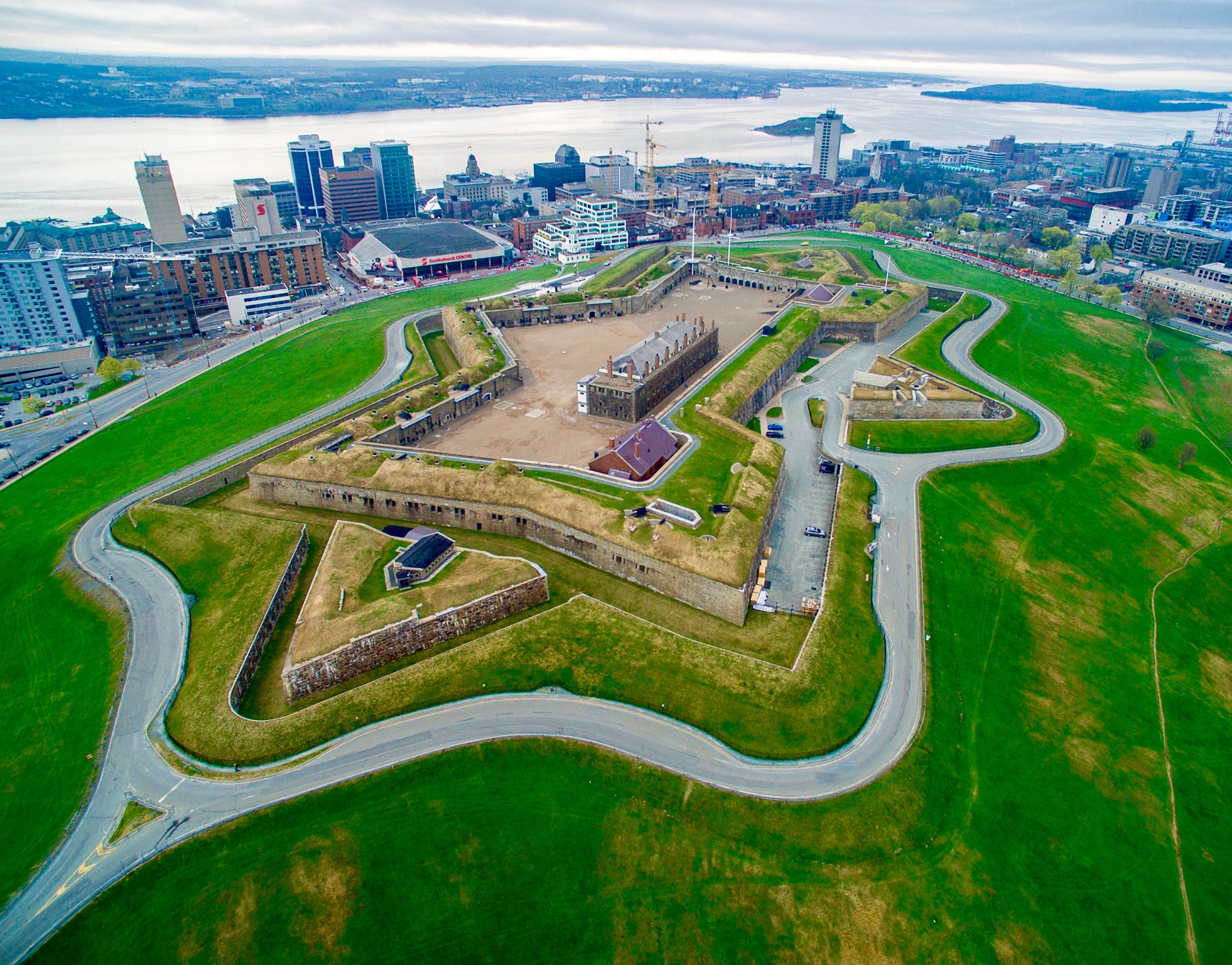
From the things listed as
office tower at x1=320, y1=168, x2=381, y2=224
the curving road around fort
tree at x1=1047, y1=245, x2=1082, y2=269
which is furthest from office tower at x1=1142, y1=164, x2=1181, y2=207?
office tower at x1=320, y1=168, x2=381, y2=224

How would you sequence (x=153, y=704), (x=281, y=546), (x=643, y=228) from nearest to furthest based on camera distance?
(x=153, y=704) → (x=281, y=546) → (x=643, y=228)

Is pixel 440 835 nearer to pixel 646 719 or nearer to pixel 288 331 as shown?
pixel 646 719

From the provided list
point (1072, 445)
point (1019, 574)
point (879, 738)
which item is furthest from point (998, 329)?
point (879, 738)

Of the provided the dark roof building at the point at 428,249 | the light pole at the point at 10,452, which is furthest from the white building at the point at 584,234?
the light pole at the point at 10,452

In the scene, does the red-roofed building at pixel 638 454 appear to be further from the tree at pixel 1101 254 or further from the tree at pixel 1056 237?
the tree at pixel 1056 237

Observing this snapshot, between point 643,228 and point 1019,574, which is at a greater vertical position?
point 643,228

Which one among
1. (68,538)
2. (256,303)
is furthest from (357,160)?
(68,538)

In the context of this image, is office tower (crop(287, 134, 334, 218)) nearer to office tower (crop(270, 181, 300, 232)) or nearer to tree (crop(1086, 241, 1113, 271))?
office tower (crop(270, 181, 300, 232))
